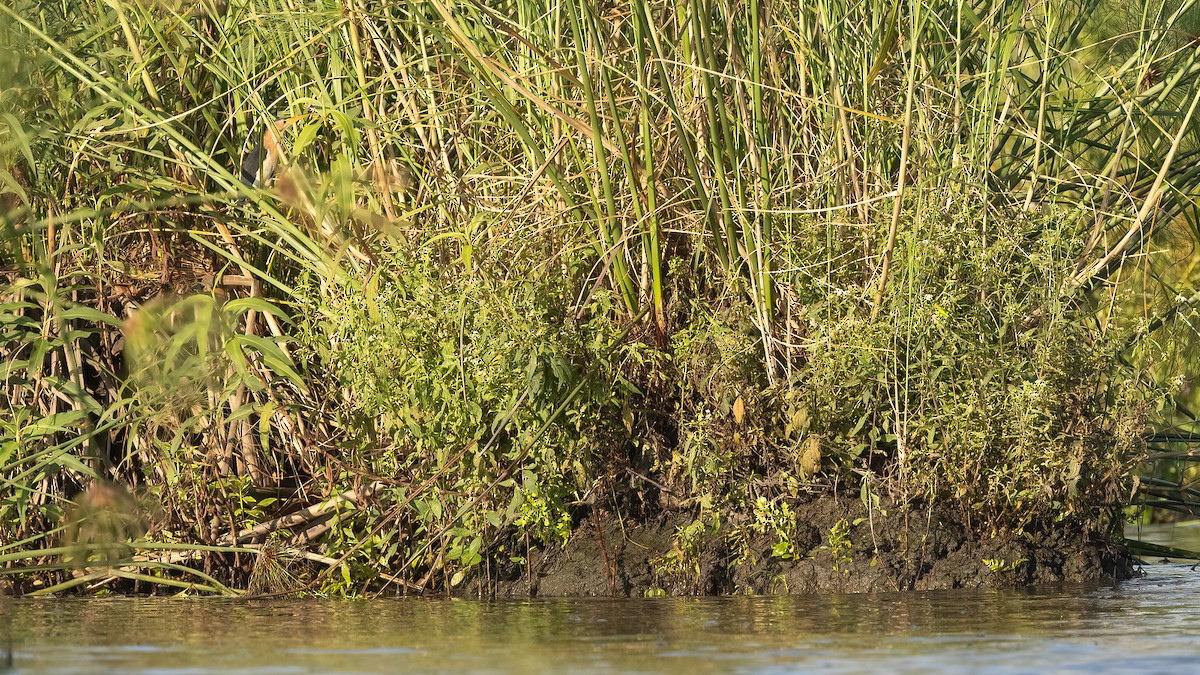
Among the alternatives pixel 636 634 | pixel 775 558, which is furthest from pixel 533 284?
pixel 636 634

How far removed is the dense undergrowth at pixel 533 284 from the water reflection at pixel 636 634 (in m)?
0.33

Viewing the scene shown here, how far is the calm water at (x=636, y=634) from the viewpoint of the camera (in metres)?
3.31

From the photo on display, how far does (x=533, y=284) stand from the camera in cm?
463

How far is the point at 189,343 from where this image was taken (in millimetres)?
4934

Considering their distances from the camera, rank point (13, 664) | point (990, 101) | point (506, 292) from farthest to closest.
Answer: point (990, 101) < point (506, 292) < point (13, 664)

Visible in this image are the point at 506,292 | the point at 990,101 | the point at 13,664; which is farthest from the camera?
the point at 990,101

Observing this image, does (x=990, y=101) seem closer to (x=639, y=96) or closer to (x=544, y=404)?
(x=639, y=96)

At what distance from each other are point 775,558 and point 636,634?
1021 millimetres

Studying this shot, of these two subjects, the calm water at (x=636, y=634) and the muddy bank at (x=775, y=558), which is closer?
the calm water at (x=636, y=634)

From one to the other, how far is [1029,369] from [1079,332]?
24 centimetres

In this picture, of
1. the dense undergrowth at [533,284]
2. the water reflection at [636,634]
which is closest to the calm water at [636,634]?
the water reflection at [636,634]

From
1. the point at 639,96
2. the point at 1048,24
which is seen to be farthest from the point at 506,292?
the point at 1048,24

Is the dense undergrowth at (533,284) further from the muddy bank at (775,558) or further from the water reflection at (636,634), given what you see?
the water reflection at (636,634)

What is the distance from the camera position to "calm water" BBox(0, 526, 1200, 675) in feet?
10.9
